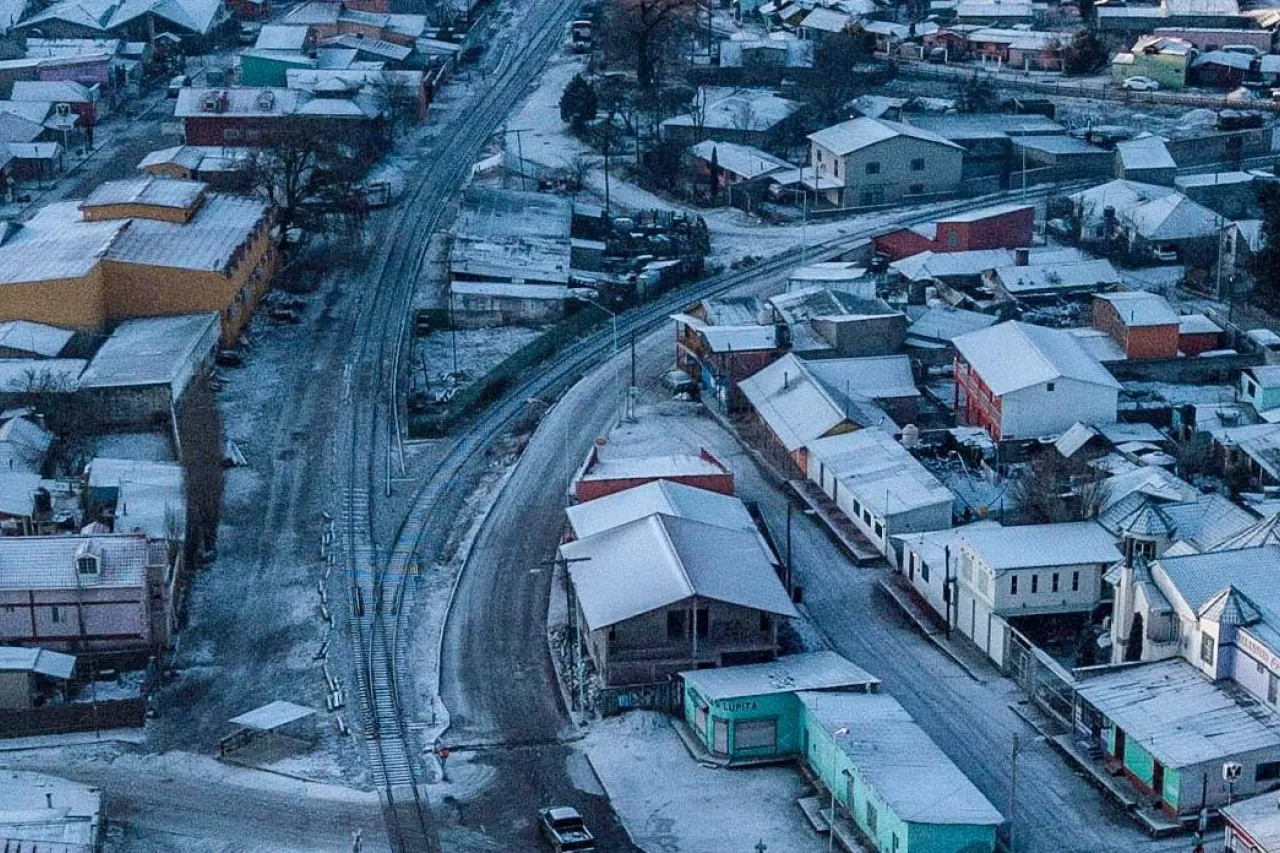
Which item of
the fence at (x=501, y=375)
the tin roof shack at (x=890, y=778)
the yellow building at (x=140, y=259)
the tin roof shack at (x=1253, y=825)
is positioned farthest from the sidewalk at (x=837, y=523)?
the yellow building at (x=140, y=259)

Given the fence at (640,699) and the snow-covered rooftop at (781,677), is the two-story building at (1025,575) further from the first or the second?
the fence at (640,699)

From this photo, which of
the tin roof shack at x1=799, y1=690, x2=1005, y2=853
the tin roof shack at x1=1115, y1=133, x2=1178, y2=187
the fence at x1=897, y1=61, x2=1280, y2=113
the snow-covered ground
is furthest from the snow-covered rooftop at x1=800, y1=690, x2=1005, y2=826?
the fence at x1=897, y1=61, x2=1280, y2=113

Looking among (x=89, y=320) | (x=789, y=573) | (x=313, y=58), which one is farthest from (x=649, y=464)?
(x=313, y=58)

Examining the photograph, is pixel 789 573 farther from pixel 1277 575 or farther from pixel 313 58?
pixel 313 58

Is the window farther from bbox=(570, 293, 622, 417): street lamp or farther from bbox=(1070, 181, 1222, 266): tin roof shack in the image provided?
bbox=(1070, 181, 1222, 266): tin roof shack

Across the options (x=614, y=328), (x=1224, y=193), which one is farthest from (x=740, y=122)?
(x=614, y=328)

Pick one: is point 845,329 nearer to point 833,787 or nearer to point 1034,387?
point 1034,387
